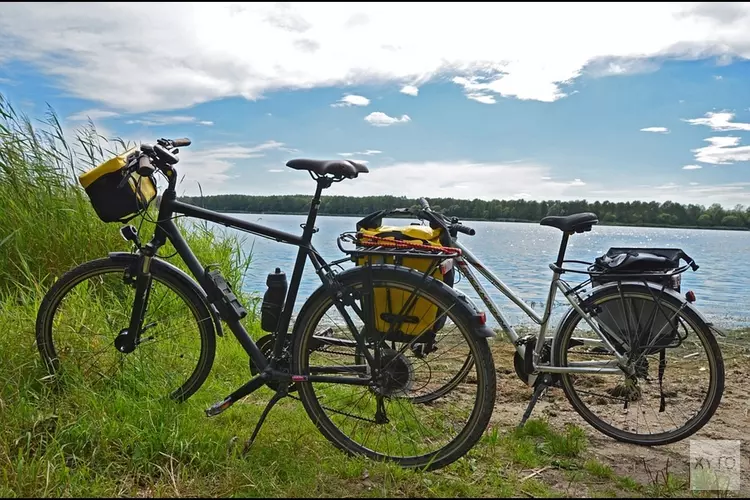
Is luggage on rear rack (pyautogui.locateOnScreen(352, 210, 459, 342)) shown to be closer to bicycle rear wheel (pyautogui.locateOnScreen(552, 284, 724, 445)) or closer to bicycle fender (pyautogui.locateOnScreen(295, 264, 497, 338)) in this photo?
bicycle fender (pyautogui.locateOnScreen(295, 264, 497, 338))

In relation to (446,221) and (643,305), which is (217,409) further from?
(643,305)

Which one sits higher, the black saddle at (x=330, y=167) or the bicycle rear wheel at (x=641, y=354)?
the black saddle at (x=330, y=167)

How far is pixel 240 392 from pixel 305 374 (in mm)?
359

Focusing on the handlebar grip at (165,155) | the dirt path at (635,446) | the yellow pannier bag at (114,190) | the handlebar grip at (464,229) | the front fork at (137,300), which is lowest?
the dirt path at (635,446)

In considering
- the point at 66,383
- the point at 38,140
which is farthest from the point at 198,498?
the point at 38,140

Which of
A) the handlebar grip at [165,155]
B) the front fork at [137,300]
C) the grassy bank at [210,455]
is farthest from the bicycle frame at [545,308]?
the front fork at [137,300]

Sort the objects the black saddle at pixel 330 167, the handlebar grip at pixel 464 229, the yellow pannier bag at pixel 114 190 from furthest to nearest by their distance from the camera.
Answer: the handlebar grip at pixel 464 229, the yellow pannier bag at pixel 114 190, the black saddle at pixel 330 167

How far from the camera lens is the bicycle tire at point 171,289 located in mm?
3209

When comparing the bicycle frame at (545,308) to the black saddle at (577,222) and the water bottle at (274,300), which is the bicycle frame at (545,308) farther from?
the water bottle at (274,300)

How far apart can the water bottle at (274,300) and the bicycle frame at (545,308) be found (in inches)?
41.8

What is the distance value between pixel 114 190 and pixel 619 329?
111 inches

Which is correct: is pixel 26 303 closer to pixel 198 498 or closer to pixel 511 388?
pixel 198 498

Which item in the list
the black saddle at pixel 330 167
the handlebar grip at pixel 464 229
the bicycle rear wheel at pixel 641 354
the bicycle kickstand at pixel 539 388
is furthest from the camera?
the handlebar grip at pixel 464 229

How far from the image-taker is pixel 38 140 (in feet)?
18.1
